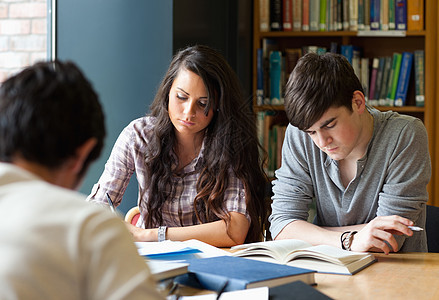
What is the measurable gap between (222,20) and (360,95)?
1765 mm

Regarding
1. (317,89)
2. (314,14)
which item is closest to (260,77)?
(314,14)

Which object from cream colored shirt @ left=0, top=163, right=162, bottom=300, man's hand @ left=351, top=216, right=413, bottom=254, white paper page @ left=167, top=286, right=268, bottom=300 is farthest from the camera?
man's hand @ left=351, top=216, right=413, bottom=254

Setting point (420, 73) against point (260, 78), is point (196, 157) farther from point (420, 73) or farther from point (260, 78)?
point (420, 73)

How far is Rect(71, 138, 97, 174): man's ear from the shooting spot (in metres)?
0.71

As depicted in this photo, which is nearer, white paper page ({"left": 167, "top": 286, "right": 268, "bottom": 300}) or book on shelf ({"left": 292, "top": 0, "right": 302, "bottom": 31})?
white paper page ({"left": 167, "top": 286, "right": 268, "bottom": 300})

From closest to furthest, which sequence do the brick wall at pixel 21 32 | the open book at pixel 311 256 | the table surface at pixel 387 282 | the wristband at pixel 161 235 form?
the table surface at pixel 387 282 < the open book at pixel 311 256 < the wristband at pixel 161 235 < the brick wall at pixel 21 32

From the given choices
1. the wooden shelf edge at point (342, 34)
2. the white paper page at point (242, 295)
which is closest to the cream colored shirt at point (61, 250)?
the white paper page at point (242, 295)

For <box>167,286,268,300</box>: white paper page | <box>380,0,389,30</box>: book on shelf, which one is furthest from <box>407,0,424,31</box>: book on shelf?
<box>167,286,268,300</box>: white paper page

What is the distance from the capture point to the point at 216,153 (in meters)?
2.03

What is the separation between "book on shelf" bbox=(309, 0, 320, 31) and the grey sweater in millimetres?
1794

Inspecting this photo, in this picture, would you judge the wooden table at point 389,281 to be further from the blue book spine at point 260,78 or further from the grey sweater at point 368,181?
the blue book spine at point 260,78

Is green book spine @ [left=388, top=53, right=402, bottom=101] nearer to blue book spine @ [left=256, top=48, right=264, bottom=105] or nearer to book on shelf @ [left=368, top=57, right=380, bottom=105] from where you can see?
book on shelf @ [left=368, top=57, right=380, bottom=105]

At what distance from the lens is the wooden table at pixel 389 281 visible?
48.4 inches

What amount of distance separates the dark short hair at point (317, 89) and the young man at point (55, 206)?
3.28 ft
